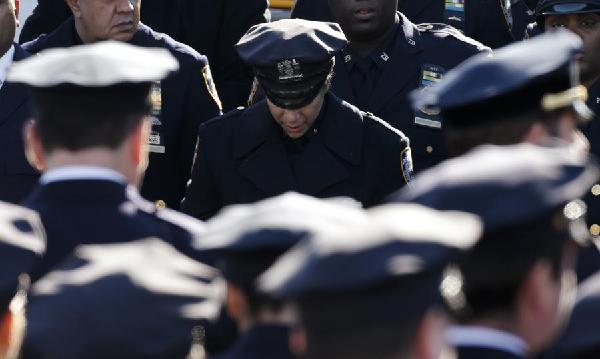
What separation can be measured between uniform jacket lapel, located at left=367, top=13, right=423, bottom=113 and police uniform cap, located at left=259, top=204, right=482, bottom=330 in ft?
13.0

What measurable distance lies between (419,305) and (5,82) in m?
3.64

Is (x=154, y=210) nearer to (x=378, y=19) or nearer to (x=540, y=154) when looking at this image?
(x=540, y=154)

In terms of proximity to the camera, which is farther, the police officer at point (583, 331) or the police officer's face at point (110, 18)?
the police officer's face at point (110, 18)

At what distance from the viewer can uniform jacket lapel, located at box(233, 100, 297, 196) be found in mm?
5645

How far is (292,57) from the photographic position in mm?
5637

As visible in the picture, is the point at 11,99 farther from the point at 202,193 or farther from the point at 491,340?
the point at 491,340

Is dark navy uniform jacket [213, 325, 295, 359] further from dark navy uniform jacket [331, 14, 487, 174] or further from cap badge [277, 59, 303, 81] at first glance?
dark navy uniform jacket [331, 14, 487, 174]

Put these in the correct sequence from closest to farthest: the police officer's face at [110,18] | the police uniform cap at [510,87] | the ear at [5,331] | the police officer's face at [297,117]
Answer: the ear at [5,331], the police uniform cap at [510,87], the police officer's face at [297,117], the police officer's face at [110,18]

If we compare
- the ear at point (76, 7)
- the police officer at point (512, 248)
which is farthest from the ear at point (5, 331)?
the ear at point (76, 7)

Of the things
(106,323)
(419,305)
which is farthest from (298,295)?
(106,323)

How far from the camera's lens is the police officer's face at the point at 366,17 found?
6.47 metres

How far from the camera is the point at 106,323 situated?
274cm

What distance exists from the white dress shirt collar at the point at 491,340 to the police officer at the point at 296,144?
2648 mm

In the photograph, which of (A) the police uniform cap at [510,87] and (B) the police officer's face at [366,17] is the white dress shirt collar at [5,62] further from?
(A) the police uniform cap at [510,87]
